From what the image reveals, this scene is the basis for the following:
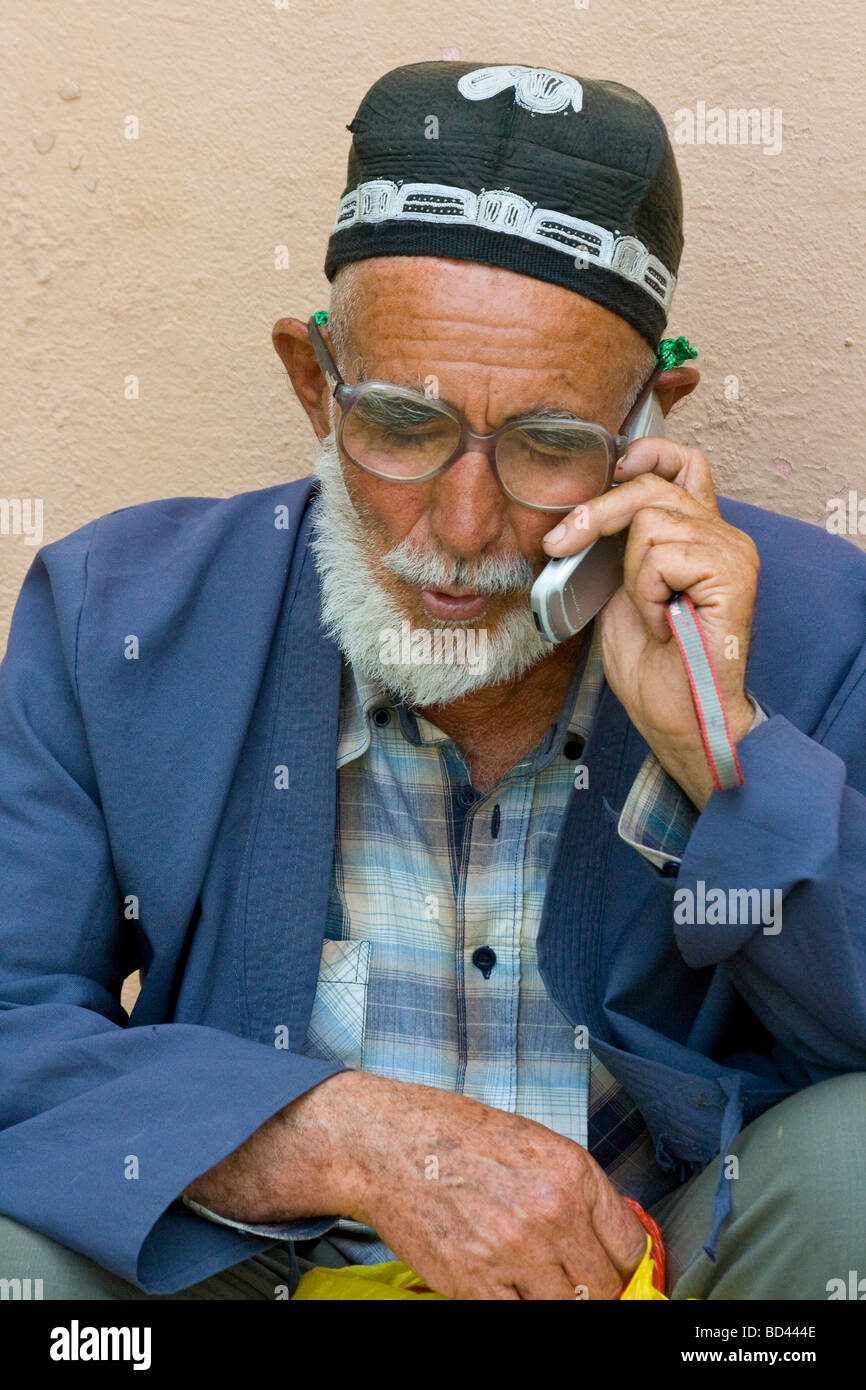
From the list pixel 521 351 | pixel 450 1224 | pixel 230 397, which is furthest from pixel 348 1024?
pixel 230 397

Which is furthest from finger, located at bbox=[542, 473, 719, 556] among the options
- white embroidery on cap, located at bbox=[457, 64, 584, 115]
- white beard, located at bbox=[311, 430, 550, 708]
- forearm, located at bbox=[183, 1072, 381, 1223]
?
forearm, located at bbox=[183, 1072, 381, 1223]

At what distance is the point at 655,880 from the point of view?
257 centimetres

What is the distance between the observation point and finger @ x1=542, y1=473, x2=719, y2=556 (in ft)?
7.97

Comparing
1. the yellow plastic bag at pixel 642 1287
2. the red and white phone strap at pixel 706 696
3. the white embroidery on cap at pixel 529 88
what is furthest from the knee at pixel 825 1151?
the white embroidery on cap at pixel 529 88

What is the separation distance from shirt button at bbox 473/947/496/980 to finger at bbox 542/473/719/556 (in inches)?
27.2

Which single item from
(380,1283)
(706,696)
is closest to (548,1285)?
(380,1283)

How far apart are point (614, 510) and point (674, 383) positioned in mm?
459

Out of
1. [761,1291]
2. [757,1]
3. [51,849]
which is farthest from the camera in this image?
[757,1]

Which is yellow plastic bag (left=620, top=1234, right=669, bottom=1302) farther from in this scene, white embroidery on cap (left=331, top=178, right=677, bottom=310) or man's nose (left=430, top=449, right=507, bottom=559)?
white embroidery on cap (left=331, top=178, right=677, bottom=310)

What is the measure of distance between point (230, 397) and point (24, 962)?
1363 mm

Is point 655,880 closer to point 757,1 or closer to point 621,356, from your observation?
point 621,356

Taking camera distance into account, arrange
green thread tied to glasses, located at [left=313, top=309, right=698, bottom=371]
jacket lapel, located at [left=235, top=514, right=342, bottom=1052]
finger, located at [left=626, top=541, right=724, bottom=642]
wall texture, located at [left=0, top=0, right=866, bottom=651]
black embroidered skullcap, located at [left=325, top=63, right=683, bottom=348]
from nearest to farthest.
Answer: finger, located at [left=626, top=541, right=724, bottom=642], black embroidered skullcap, located at [left=325, top=63, right=683, bottom=348], jacket lapel, located at [left=235, top=514, right=342, bottom=1052], green thread tied to glasses, located at [left=313, top=309, right=698, bottom=371], wall texture, located at [left=0, top=0, right=866, bottom=651]

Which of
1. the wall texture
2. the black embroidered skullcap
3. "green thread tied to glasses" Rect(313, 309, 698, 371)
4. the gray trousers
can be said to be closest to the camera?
the gray trousers

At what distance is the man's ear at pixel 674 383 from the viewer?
2.76m
